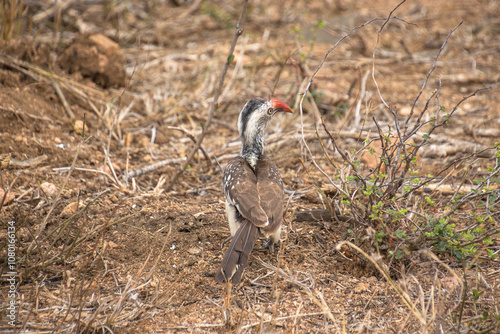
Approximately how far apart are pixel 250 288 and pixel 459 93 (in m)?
5.92

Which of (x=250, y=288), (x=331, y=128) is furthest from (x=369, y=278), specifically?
(x=331, y=128)

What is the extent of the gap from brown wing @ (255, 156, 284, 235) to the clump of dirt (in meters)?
3.33

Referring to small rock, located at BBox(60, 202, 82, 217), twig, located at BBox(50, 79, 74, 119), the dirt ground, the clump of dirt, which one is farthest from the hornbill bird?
the clump of dirt

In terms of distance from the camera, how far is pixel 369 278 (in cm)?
391

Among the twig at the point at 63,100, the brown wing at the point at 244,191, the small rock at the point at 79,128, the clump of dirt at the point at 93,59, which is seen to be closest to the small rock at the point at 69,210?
the brown wing at the point at 244,191

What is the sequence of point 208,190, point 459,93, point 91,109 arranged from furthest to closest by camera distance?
1. point 459,93
2. point 91,109
3. point 208,190

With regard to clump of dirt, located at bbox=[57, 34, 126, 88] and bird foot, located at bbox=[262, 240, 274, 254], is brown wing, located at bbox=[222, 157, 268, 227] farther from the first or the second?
clump of dirt, located at bbox=[57, 34, 126, 88]

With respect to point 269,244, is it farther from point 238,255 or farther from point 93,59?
point 93,59

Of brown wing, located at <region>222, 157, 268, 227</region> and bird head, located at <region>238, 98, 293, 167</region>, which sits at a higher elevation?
bird head, located at <region>238, 98, 293, 167</region>

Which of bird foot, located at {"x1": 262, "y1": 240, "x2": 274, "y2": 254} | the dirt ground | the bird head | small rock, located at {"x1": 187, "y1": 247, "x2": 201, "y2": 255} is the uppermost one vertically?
the bird head

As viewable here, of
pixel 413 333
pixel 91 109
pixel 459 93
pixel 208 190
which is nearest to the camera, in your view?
pixel 413 333

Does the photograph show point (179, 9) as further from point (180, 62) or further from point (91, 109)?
point (91, 109)

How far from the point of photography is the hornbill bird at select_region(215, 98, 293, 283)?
3691 millimetres

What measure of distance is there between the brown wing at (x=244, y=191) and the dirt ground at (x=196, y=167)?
0.49m
